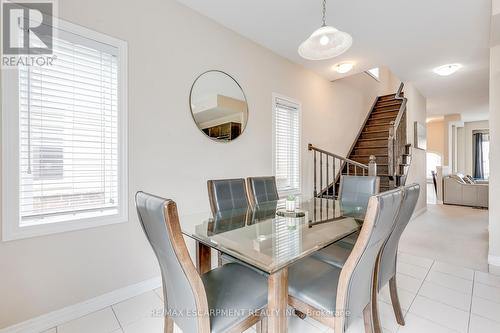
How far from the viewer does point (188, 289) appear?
3.46 feet

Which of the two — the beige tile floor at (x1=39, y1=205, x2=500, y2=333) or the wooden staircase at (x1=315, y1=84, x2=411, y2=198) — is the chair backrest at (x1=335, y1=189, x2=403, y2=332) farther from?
the wooden staircase at (x1=315, y1=84, x2=411, y2=198)

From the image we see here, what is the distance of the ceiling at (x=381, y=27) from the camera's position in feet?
7.74

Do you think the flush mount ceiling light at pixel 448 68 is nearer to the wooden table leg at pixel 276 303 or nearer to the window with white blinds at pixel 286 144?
the window with white blinds at pixel 286 144

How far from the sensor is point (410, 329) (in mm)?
1650

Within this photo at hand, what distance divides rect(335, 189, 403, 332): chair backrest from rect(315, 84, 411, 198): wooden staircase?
7.82 feet

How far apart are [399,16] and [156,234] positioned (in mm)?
3045

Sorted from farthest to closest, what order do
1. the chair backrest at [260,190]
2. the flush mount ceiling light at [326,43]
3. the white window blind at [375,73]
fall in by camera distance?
the white window blind at [375,73], the chair backrest at [260,190], the flush mount ceiling light at [326,43]

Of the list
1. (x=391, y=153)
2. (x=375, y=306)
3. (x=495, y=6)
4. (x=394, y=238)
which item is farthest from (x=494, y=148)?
(x=375, y=306)

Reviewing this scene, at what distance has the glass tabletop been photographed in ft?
3.96

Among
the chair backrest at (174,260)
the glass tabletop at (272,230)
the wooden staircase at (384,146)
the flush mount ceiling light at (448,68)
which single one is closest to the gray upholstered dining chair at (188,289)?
the chair backrest at (174,260)

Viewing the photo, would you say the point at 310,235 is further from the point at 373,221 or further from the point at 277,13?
the point at 277,13

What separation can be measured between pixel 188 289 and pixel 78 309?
1.37 m

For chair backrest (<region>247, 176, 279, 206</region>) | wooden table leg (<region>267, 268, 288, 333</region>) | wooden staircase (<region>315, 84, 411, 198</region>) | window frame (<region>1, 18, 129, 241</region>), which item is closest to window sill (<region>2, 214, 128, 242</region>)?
window frame (<region>1, 18, 129, 241</region>)

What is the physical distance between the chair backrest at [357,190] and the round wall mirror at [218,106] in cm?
138
